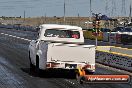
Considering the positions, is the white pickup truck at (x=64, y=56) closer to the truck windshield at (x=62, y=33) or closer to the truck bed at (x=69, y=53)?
the truck bed at (x=69, y=53)

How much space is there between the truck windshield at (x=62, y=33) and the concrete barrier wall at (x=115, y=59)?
11.2 ft

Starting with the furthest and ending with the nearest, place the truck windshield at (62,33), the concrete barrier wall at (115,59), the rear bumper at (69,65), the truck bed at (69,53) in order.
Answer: the concrete barrier wall at (115,59) → the truck windshield at (62,33) → the rear bumper at (69,65) → the truck bed at (69,53)

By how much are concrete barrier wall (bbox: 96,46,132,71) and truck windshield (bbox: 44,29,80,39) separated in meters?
3.41

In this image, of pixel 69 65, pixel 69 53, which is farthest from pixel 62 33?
pixel 69 65

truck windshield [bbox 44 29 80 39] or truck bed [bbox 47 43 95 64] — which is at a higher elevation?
truck windshield [bbox 44 29 80 39]

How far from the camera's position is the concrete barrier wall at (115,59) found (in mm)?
20319

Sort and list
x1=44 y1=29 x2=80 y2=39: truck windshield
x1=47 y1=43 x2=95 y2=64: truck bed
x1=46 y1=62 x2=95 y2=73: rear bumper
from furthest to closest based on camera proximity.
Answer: x1=44 y1=29 x2=80 y2=39: truck windshield < x1=46 y1=62 x2=95 y2=73: rear bumper < x1=47 y1=43 x2=95 y2=64: truck bed

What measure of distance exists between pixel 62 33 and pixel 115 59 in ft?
16.0

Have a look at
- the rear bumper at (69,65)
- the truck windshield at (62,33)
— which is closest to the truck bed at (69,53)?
the rear bumper at (69,65)

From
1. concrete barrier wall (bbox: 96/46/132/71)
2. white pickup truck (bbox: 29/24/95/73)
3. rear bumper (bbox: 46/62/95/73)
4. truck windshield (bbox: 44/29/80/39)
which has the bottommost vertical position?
concrete barrier wall (bbox: 96/46/132/71)

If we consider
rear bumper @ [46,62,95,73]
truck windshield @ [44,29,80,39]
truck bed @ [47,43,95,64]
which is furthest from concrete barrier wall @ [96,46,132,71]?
truck bed @ [47,43,95,64]

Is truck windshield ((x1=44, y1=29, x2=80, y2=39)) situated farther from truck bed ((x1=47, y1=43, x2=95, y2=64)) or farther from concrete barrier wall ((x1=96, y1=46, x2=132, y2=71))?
concrete barrier wall ((x1=96, y1=46, x2=132, y2=71))

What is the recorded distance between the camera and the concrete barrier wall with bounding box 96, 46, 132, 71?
66.7 feet

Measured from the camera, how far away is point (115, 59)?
72.2ft
